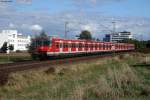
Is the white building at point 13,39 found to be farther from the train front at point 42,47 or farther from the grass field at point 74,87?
the grass field at point 74,87

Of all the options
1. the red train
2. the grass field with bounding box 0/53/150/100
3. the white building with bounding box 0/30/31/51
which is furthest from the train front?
the white building with bounding box 0/30/31/51

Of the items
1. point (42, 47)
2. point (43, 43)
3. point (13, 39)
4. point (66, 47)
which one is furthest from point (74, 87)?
point (13, 39)

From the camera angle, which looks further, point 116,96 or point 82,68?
point 82,68

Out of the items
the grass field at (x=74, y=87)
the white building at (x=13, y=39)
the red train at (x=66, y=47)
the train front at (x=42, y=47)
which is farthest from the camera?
the white building at (x=13, y=39)

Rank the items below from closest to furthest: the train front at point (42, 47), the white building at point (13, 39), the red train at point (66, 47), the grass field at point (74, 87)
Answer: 1. the grass field at point (74, 87)
2. the train front at point (42, 47)
3. the red train at point (66, 47)
4. the white building at point (13, 39)

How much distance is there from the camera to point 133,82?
18.8 m

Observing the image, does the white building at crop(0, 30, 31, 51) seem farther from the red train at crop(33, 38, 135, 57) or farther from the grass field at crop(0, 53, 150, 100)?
the grass field at crop(0, 53, 150, 100)

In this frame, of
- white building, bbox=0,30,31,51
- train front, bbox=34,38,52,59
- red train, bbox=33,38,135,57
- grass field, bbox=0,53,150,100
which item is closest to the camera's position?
grass field, bbox=0,53,150,100

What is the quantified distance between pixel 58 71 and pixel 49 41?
18.1 meters

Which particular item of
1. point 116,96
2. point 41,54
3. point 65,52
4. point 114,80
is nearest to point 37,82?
point 114,80

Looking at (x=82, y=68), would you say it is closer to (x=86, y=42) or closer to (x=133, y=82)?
(x=133, y=82)

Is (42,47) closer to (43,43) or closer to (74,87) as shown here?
(43,43)

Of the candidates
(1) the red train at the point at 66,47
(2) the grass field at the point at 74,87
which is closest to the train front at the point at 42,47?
(1) the red train at the point at 66,47

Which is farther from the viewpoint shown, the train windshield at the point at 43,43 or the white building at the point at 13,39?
the white building at the point at 13,39
